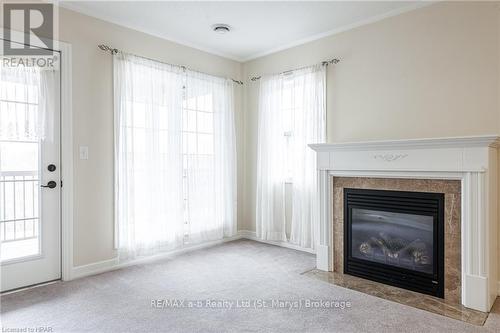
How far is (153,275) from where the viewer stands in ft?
10.5

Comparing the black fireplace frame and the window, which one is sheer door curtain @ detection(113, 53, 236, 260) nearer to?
the window

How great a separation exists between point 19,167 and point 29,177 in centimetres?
11

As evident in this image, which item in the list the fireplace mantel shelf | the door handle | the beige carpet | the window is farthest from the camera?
the window

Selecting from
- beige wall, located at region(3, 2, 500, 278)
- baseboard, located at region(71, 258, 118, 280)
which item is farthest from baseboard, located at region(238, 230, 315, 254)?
baseboard, located at region(71, 258, 118, 280)

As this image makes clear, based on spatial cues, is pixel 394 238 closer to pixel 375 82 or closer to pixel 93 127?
pixel 375 82

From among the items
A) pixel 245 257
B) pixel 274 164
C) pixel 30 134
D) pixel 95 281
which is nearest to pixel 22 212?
pixel 30 134

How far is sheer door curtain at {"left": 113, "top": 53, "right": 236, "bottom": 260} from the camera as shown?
342cm

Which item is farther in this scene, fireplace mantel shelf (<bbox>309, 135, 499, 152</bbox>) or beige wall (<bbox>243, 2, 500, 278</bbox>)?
beige wall (<bbox>243, 2, 500, 278</bbox>)

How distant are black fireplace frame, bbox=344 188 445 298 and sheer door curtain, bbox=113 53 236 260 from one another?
1.75 metres

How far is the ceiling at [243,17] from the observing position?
3.08 meters

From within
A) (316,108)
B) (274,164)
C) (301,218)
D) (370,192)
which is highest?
(316,108)

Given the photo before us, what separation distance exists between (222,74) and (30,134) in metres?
2.40

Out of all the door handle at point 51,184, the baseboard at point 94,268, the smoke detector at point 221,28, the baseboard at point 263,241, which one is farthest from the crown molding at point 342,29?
the baseboard at point 94,268

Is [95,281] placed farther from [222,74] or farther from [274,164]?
A: [222,74]
